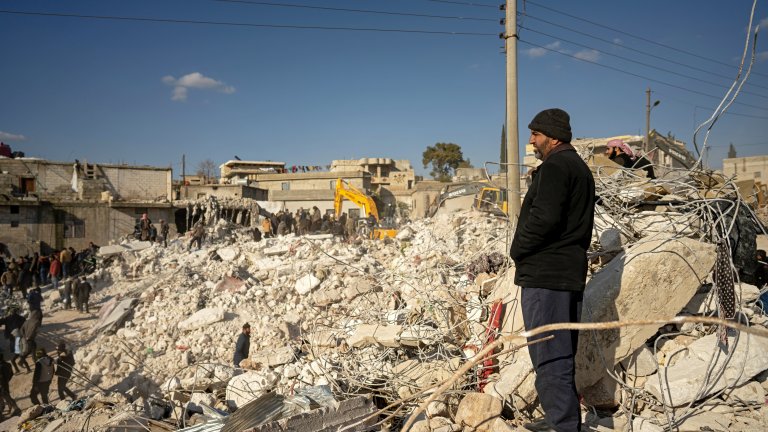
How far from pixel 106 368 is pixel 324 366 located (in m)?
7.26

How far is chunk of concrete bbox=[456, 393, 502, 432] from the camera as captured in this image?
7.50ft

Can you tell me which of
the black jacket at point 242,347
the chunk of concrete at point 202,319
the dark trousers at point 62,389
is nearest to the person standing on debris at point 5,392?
the dark trousers at point 62,389

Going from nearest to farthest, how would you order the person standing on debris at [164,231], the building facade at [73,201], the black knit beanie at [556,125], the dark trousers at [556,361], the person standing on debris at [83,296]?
the dark trousers at [556,361]
the black knit beanie at [556,125]
the person standing on debris at [83,296]
the person standing on debris at [164,231]
the building facade at [73,201]

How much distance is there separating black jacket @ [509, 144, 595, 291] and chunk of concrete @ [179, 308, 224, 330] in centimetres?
833

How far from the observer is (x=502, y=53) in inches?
289

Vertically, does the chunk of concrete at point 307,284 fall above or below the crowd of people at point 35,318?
above

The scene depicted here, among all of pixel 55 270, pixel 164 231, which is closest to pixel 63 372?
pixel 55 270

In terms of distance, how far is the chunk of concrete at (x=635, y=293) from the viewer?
8.70 ft

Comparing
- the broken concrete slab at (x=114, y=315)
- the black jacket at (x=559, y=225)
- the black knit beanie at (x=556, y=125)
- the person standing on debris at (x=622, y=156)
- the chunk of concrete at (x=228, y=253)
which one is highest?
the person standing on debris at (x=622, y=156)

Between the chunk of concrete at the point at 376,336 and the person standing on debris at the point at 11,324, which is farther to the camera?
the person standing on debris at the point at 11,324

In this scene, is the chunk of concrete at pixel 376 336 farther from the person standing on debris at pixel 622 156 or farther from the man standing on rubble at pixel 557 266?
the person standing on debris at pixel 622 156

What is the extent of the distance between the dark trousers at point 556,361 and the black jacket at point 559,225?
0.08 m

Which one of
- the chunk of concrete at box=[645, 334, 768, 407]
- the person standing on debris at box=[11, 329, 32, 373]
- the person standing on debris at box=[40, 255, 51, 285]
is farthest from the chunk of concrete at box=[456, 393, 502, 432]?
the person standing on debris at box=[40, 255, 51, 285]

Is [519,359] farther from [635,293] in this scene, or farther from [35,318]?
[35,318]
